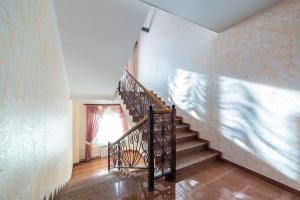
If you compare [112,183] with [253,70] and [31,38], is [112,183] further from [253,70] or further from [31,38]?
[253,70]

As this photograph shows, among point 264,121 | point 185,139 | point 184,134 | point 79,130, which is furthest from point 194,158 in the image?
point 79,130

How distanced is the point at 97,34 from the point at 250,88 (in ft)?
8.94

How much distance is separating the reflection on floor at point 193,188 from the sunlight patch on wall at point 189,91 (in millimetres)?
1414

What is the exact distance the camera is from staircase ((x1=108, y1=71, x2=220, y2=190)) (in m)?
2.32

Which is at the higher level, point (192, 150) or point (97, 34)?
point (97, 34)

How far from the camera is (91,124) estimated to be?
6.30m

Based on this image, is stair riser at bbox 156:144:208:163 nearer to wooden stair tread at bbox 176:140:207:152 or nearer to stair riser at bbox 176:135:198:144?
wooden stair tread at bbox 176:140:207:152

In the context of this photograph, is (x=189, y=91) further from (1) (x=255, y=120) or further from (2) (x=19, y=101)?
(2) (x=19, y=101)

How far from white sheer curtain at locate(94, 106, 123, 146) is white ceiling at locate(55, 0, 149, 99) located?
328 centimetres

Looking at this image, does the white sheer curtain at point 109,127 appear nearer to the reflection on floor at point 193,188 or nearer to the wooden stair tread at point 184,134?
the wooden stair tread at point 184,134

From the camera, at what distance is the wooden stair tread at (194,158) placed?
2768mm

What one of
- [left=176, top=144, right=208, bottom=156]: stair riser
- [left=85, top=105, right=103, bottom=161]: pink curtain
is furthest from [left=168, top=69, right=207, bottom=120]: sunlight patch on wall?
[left=85, top=105, right=103, bottom=161]: pink curtain

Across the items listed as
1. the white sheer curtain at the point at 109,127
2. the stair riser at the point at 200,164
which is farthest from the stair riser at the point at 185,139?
the white sheer curtain at the point at 109,127

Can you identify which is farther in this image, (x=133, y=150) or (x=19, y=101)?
(x=133, y=150)
